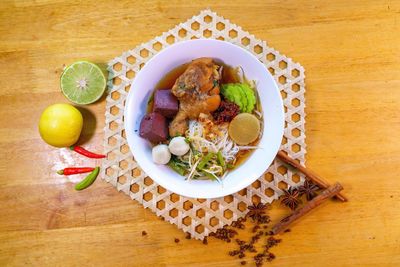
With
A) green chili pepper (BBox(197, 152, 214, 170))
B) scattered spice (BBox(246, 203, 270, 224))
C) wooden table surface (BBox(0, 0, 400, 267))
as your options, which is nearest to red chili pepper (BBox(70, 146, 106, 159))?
wooden table surface (BBox(0, 0, 400, 267))

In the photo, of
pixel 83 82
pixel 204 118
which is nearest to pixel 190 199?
pixel 204 118

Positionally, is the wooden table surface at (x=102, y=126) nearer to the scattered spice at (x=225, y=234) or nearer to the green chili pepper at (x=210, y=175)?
the scattered spice at (x=225, y=234)

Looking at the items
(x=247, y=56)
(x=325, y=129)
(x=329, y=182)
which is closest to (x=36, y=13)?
(x=247, y=56)

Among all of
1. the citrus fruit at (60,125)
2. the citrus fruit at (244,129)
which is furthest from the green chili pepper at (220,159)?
the citrus fruit at (60,125)

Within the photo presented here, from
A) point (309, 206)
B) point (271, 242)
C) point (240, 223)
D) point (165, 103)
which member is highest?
point (165, 103)

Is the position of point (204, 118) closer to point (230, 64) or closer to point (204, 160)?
point (204, 160)

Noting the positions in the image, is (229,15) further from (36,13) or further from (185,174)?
(36,13)
